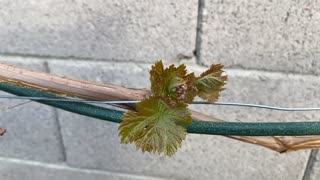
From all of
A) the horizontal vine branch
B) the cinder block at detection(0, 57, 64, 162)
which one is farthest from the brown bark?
the cinder block at detection(0, 57, 64, 162)

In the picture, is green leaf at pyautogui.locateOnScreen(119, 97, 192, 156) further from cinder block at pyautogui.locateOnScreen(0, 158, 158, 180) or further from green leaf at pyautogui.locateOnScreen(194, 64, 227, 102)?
cinder block at pyautogui.locateOnScreen(0, 158, 158, 180)

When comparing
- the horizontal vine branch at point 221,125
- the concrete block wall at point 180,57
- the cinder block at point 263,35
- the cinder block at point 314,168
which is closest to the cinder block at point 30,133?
the concrete block wall at point 180,57

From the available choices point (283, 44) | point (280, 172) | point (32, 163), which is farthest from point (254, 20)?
point (32, 163)

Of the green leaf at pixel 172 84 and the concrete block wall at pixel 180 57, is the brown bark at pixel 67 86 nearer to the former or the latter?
the green leaf at pixel 172 84

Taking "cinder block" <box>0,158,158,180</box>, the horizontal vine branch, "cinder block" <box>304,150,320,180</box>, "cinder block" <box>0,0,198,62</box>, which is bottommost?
"cinder block" <box>0,158,158,180</box>

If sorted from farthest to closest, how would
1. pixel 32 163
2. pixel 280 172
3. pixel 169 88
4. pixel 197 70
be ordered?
pixel 32 163, pixel 280 172, pixel 197 70, pixel 169 88

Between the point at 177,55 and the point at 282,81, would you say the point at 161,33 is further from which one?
the point at 282,81
